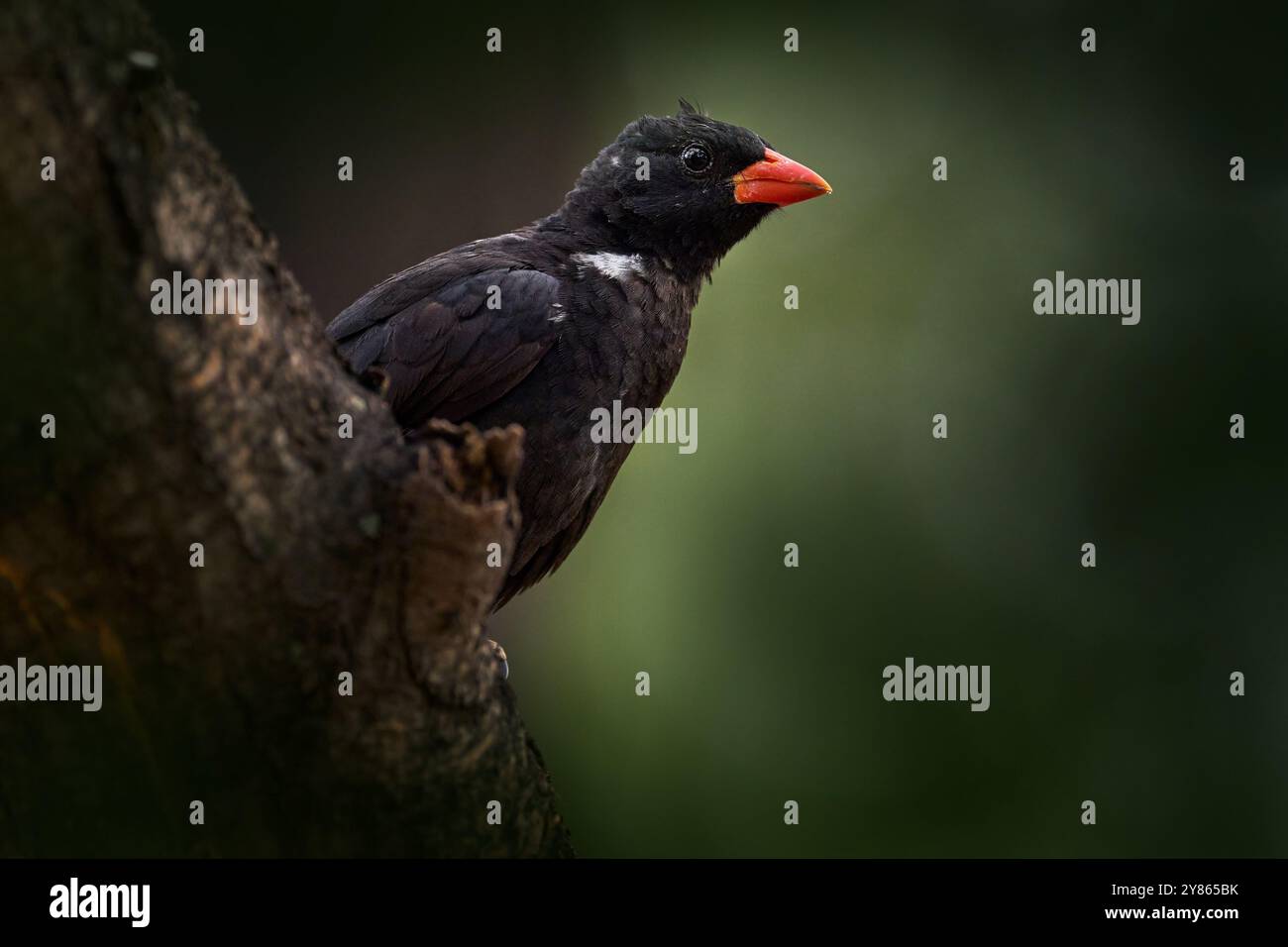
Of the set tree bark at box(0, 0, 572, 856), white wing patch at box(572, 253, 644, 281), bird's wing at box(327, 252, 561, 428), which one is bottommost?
tree bark at box(0, 0, 572, 856)

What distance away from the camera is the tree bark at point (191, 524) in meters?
1.50

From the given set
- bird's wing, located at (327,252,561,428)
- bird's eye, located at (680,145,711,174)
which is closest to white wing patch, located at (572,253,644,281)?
bird's wing, located at (327,252,561,428)

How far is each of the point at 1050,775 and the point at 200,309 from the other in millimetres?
4658

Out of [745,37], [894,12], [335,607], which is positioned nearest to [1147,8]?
[894,12]

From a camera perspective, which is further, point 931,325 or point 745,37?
point 745,37

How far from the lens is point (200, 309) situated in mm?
1625

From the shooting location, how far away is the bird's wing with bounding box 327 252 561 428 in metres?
3.58

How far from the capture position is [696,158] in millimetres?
4191

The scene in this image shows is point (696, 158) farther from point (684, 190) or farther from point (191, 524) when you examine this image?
point (191, 524)

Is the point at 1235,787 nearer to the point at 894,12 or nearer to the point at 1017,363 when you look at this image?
the point at 1017,363

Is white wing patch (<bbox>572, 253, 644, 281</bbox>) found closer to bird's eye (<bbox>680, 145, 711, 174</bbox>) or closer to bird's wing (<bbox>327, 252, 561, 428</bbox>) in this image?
bird's wing (<bbox>327, 252, 561, 428</bbox>)

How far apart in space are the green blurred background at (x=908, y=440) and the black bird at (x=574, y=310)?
167 centimetres

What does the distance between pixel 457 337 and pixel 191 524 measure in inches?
80.0

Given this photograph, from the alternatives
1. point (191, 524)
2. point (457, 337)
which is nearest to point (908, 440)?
point (457, 337)
